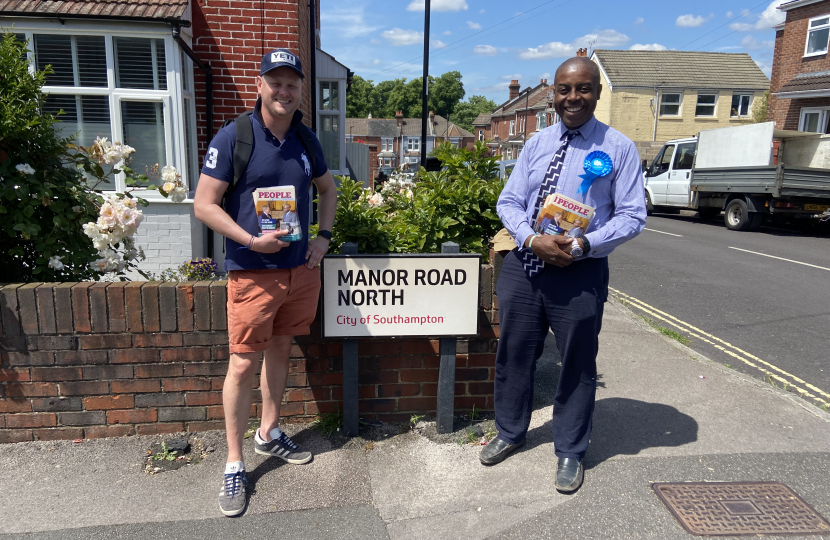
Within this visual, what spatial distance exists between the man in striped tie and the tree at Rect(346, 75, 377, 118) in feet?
308

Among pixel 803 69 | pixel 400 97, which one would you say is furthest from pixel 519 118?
pixel 400 97

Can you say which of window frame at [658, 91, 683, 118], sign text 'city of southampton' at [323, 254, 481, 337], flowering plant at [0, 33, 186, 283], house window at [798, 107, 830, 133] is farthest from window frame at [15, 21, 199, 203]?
window frame at [658, 91, 683, 118]

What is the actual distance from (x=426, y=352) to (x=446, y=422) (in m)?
0.40

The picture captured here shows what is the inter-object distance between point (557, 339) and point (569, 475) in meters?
0.64

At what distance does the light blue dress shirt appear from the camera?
2619 mm

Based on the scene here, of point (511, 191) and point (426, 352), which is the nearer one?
point (511, 191)

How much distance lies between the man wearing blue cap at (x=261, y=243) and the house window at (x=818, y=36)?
24.3 meters

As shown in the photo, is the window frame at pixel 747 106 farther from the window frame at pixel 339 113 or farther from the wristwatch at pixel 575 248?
the wristwatch at pixel 575 248

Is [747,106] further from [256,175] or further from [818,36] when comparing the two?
[256,175]

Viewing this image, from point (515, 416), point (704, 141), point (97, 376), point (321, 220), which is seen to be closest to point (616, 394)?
point (515, 416)


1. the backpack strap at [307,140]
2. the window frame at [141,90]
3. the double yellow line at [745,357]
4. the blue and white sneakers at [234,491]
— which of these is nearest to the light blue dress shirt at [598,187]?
the backpack strap at [307,140]

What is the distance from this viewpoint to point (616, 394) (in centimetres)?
390

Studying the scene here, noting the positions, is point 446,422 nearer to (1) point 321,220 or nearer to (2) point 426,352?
(2) point 426,352

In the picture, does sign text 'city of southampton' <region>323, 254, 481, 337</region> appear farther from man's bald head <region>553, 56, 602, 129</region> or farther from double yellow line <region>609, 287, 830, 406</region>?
double yellow line <region>609, 287, 830, 406</region>
